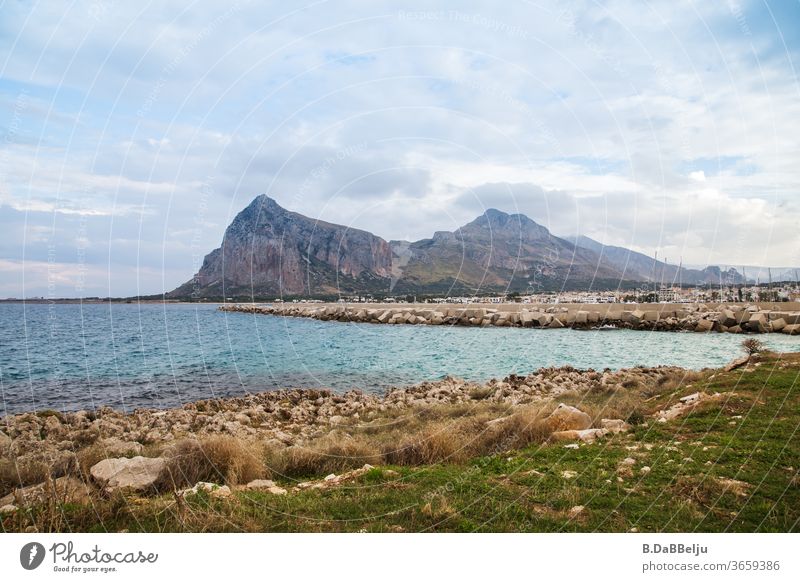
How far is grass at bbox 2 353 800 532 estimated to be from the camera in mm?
5715

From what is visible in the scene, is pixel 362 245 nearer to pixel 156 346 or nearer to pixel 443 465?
pixel 156 346

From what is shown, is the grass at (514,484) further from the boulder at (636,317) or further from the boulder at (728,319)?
the boulder at (636,317)

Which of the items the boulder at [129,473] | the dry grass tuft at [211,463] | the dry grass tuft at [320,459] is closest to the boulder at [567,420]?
the dry grass tuft at [320,459]

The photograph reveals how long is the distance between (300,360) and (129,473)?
24.1 metres

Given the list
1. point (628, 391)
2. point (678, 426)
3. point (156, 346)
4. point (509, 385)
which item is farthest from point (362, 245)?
point (678, 426)

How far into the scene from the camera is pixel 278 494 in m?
6.83

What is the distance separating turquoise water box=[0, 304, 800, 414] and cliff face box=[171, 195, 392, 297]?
39.5 ft

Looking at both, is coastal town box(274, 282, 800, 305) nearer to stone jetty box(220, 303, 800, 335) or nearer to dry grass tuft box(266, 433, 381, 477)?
stone jetty box(220, 303, 800, 335)

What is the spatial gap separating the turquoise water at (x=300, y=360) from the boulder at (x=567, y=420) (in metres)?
12.0

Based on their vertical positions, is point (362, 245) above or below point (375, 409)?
above

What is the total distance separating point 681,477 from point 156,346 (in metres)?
44.7

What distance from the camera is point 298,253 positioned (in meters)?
62.1

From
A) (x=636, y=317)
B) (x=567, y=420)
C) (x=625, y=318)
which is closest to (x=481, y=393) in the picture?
(x=567, y=420)
